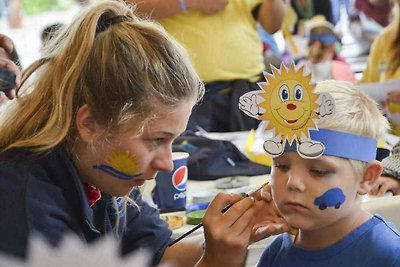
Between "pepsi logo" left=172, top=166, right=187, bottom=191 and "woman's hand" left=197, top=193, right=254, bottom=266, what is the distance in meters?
0.51

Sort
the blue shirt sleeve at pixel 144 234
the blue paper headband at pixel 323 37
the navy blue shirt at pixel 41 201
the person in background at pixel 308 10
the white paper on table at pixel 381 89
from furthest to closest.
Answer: the person in background at pixel 308 10
the blue paper headband at pixel 323 37
the white paper on table at pixel 381 89
the blue shirt sleeve at pixel 144 234
the navy blue shirt at pixel 41 201

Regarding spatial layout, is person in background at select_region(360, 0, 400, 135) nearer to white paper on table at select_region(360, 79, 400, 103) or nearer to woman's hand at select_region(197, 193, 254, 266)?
white paper on table at select_region(360, 79, 400, 103)

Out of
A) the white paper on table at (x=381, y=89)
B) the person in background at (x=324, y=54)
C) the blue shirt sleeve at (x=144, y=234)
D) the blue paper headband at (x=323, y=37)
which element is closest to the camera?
the blue shirt sleeve at (x=144, y=234)

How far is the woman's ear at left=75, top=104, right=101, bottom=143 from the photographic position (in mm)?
1329

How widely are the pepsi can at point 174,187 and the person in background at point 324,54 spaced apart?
7.66ft

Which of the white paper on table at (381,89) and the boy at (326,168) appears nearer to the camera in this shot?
the boy at (326,168)

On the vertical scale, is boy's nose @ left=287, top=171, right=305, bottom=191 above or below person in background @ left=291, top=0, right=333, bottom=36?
above

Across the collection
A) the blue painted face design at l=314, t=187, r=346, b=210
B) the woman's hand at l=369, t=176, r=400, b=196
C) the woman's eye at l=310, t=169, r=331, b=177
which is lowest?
the woman's hand at l=369, t=176, r=400, b=196

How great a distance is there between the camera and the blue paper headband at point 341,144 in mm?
1257

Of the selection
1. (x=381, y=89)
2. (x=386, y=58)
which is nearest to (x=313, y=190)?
(x=381, y=89)

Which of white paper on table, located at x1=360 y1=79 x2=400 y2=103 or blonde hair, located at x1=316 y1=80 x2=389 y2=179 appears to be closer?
blonde hair, located at x1=316 y1=80 x2=389 y2=179

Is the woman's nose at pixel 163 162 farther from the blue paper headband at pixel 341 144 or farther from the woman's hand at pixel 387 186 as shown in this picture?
the woman's hand at pixel 387 186

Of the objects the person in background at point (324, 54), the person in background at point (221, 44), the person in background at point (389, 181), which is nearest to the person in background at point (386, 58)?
the person in background at point (221, 44)

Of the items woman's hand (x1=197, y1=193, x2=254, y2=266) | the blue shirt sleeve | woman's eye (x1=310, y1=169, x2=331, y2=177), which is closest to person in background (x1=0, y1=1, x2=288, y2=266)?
woman's hand (x1=197, y1=193, x2=254, y2=266)
